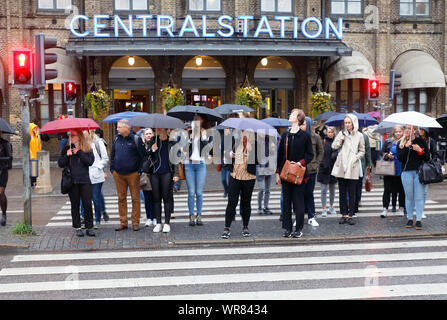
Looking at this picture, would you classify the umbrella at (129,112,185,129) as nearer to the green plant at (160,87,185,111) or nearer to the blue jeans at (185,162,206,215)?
the blue jeans at (185,162,206,215)

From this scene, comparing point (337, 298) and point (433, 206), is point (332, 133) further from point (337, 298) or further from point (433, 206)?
point (337, 298)

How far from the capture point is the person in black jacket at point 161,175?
10.0m

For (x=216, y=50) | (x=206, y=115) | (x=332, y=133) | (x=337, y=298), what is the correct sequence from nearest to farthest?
(x=337, y=298)
(x=206, y=115)
(x=332, y=133)
(x=216, y=50)

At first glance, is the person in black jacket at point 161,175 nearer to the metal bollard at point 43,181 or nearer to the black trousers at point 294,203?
the black trousers at point 294,203

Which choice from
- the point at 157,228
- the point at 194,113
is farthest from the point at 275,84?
the point at 157,228

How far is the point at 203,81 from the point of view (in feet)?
83.2

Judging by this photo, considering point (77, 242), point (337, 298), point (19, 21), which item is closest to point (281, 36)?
point (19, 21)

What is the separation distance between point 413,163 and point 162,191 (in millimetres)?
4543

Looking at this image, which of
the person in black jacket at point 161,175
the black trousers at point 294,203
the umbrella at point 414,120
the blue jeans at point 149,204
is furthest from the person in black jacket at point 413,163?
the blue jeans at point 149,204

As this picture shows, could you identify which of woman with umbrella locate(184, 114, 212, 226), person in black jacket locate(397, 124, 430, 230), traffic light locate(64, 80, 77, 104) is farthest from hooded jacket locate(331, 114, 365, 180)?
traffic light locate(64, 80, 77, 104)

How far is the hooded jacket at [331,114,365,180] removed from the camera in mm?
10579

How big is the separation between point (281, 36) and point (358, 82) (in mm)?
5033

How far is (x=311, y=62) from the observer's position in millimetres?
25375

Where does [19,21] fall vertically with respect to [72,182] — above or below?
above
